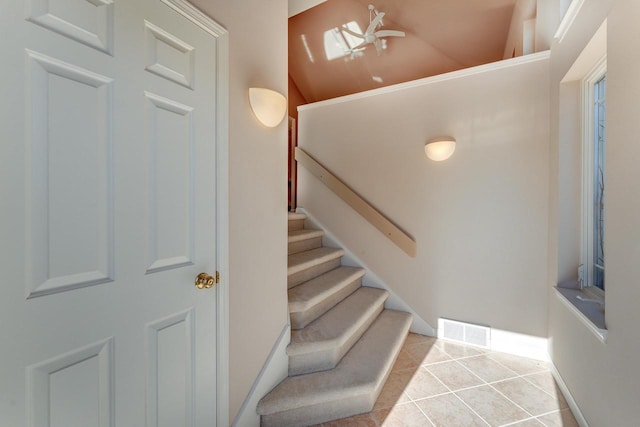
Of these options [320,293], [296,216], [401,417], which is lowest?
[401,417]

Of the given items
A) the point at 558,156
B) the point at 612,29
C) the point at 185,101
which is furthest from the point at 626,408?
the point at 185,101

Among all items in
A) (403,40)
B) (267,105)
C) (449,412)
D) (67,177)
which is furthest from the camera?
(403,40)

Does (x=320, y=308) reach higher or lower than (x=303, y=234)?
lower

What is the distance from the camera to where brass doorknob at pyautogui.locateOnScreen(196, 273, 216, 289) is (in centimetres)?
119

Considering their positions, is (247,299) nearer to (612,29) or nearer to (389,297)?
(389,297)

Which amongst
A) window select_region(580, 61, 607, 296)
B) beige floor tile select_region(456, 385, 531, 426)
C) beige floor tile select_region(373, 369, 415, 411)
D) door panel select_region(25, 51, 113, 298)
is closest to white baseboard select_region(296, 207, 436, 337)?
beige floor tile select_region(373, 369, 415, 411)

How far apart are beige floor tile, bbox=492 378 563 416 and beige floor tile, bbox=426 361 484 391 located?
0.16 m

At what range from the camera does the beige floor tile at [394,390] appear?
183 cm

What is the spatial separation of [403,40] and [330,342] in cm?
372

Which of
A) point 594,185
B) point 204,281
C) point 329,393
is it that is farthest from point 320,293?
point 594,185

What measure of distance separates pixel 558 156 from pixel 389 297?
6.38 ft

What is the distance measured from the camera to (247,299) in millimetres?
1494

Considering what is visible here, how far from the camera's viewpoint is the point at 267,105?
4.90ft

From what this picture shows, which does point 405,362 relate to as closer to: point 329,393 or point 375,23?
point 329,393
